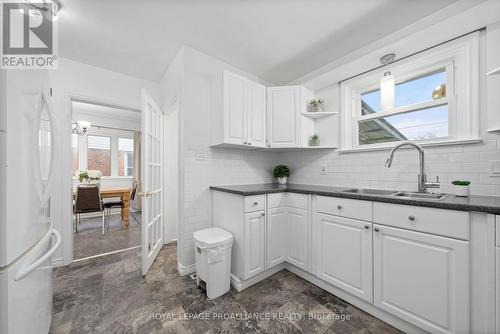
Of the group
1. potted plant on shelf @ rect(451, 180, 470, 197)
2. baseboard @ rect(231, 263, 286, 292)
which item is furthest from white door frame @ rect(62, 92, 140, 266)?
potted plant on shelf @ rect(451, 180, 470, 197)

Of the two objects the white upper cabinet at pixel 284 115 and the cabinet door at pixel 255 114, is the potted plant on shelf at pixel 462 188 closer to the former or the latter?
the white upper cabinet at pixel 284 115

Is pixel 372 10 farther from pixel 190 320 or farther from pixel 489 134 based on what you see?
pixel 190 320

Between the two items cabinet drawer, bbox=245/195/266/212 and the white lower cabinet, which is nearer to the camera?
cabinet drawer, bbox=245/195/266/212

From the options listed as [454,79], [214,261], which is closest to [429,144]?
[454,79]

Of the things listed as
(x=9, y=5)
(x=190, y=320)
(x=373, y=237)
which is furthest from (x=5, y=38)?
(x=373, y=237)

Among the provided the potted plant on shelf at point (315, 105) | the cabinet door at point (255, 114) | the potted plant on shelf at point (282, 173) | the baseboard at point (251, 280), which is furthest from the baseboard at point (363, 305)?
the potted plant on shelf at point (315, 105)

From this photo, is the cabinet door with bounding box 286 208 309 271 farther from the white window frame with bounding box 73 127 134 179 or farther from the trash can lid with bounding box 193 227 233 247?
the white window frame with bounding box 73 127 134 179

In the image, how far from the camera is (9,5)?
782 millimetres

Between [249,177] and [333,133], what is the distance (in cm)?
124

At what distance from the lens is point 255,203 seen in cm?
180

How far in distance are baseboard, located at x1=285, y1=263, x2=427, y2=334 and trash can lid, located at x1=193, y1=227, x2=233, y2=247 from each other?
88cm

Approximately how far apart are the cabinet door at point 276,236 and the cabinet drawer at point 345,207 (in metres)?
0.42

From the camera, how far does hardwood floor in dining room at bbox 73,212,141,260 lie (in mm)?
2590

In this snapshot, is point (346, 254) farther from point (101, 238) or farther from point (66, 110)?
point (101, 238)
